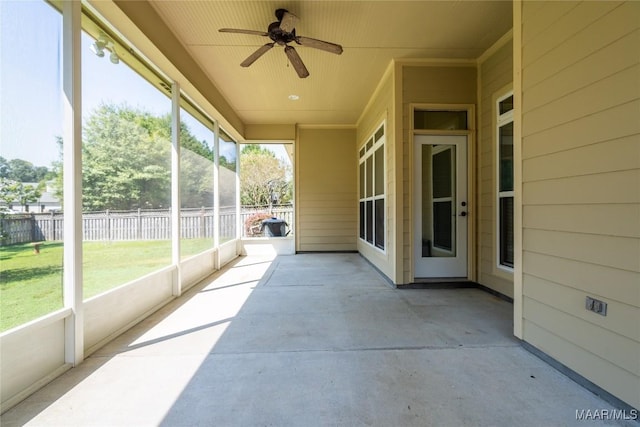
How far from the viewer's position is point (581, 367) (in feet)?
5.62

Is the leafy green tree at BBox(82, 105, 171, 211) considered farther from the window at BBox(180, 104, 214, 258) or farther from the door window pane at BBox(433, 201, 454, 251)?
the door window pane at BBox(433, 201, 454, 251)

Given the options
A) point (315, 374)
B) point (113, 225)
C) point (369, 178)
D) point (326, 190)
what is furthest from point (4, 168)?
point (326, 190)

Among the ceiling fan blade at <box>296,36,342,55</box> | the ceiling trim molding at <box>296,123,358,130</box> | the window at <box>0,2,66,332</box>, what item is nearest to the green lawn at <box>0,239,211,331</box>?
the window at <box>0,2,66,332</box>

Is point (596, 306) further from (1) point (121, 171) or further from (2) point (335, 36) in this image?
(1) point (121, 171)

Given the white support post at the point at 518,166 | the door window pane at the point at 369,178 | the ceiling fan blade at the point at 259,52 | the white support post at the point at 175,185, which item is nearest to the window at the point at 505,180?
the white support post at the point at 518,166

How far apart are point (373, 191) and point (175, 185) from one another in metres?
3.25

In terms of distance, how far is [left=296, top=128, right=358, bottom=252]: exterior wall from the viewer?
6660 mm

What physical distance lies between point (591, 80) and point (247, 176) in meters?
14.0

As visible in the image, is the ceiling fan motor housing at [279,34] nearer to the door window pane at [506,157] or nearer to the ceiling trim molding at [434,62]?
Answer: the ceiling trim molding at [434,62]

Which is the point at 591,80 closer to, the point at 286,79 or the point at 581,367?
the point at 581,367

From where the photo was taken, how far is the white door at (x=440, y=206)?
382 centimetres

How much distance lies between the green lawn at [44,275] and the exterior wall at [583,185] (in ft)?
10.8

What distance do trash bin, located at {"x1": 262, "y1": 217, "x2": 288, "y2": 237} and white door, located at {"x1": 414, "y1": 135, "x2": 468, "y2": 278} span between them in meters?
4.09

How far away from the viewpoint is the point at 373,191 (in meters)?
5.27
